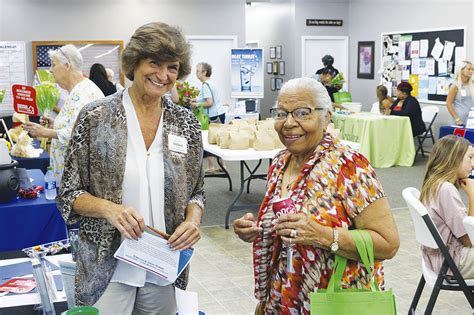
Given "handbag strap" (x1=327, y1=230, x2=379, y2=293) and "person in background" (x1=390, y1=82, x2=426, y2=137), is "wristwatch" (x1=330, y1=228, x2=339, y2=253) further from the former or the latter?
"person in background" (x1=390, y1=82, x2=426, y2=137)

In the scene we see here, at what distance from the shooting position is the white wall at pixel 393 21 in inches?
392

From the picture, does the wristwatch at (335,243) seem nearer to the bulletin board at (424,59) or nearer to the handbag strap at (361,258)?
the handbag strap at (361,258)

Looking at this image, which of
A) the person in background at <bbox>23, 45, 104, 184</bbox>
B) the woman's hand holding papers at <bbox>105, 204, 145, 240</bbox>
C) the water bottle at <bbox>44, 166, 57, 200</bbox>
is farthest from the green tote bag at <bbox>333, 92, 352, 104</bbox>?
the woman's hand holding papers at <bbox>105, 204, 145, 240</bbox>

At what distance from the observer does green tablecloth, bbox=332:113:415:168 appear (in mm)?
9039

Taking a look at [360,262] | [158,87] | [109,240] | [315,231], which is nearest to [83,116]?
[158,87]

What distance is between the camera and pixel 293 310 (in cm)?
178

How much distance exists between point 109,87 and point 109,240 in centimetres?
419

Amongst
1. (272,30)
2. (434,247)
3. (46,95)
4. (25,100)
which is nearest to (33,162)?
(46,95)

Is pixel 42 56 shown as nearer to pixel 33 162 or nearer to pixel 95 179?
pixel 33 162

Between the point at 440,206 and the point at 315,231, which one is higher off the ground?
the point at 315,231

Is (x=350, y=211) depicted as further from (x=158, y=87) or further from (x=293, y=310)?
(x=158, y=87)

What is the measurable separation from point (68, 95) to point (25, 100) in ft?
1.01

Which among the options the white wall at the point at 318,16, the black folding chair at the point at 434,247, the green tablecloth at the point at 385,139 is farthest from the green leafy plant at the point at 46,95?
the white wall at the point at 318,16

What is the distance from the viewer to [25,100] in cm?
398
